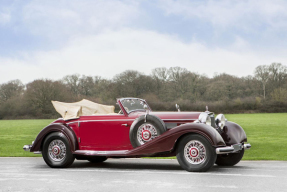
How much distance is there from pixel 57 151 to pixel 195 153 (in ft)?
12.7

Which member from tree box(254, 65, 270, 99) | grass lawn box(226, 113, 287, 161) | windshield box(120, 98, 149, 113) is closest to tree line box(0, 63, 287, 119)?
tree box(254, 65, 270, 99)

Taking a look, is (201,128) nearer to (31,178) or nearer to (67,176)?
(67,176)

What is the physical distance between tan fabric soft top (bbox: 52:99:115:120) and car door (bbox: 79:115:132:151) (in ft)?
1.02

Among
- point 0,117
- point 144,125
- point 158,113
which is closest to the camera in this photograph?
point 144,125

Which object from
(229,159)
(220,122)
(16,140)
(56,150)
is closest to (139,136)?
(220,122)

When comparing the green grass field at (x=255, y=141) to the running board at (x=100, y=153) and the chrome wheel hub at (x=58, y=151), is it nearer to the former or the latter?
the chrome wheel hub at (x=58, y=151)

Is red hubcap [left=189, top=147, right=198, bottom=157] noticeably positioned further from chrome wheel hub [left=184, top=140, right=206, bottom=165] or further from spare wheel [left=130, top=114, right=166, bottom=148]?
spare wheel [left=130, top=114, right=166, bottom=148]

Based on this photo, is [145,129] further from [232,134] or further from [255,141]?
[255,141]

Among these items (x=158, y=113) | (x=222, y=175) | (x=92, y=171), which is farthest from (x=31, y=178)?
(x=222, y=175)

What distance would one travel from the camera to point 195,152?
8555mm

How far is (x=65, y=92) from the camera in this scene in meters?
65.4

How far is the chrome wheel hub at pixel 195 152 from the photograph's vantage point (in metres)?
8.54

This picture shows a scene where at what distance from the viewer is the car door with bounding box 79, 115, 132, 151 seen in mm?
9586

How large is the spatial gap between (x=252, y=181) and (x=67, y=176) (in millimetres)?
3977
